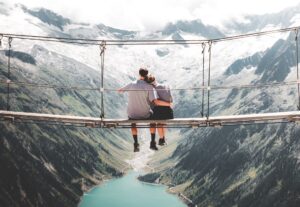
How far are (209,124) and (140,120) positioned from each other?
9.53 ft

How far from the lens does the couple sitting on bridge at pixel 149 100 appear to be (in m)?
19.2

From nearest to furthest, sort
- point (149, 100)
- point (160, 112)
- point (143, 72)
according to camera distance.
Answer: point (143, 72) < point (149, 100) < point (160, 112)

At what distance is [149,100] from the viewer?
64.5ft

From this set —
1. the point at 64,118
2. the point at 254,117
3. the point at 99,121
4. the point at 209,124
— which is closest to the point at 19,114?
the point at 64,118

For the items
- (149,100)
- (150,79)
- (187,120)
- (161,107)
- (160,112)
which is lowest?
(187,120)

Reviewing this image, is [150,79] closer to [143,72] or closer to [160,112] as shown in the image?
[143,72]

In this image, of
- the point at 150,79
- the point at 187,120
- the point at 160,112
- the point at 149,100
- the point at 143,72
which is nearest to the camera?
the point at 143,72

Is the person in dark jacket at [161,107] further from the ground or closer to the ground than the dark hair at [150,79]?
closer to the ground

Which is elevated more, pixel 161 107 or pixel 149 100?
pixel 149 100

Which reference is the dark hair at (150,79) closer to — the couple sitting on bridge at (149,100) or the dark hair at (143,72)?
the couple sitting on bridge at (149,100)

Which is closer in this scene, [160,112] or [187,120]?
[187,120]

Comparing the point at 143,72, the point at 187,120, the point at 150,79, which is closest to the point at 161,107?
the point at 187,120

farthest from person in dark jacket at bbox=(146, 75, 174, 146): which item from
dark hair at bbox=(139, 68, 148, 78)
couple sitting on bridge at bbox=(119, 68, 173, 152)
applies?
dark hair at bbox=(139, 68, 148, 78)

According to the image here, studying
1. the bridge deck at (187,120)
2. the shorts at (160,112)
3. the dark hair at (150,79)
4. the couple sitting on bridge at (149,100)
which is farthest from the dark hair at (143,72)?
the bridge deck at (187,120)
